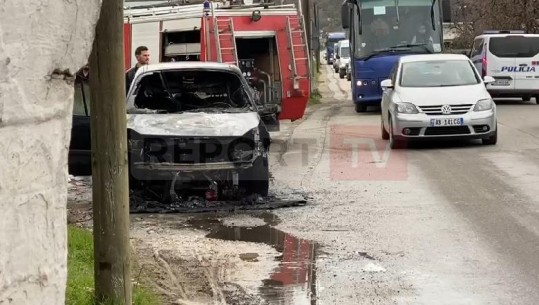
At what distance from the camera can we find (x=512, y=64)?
88.9ft

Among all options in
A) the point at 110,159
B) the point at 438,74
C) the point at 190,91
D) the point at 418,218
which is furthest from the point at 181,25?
the point at 110,159

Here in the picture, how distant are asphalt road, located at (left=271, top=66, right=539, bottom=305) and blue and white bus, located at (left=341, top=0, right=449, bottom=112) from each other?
20.9 ft

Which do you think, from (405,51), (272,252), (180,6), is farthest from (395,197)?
(405,51)

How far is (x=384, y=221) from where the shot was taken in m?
9.48

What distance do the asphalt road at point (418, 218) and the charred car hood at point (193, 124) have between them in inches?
44.3

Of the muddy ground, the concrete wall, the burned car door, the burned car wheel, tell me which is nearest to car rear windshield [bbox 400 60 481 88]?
the muddy ground

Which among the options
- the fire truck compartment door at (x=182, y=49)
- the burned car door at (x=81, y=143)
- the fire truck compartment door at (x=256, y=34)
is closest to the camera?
the burned car door at (x=81, y=143)

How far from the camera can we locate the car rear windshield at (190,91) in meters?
11.7

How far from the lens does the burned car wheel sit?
10.4 metres

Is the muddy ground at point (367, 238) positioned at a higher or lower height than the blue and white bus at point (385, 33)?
lower

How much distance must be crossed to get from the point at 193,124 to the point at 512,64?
18737mm

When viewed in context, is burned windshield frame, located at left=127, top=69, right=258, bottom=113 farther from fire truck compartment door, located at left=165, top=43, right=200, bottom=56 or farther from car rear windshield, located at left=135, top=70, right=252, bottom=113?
fire truck compartment door, located at left=165, top=43, right=200, bottom=56

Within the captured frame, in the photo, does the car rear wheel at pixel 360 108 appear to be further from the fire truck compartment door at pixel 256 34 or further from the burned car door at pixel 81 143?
the burned car door at pixel 81 143

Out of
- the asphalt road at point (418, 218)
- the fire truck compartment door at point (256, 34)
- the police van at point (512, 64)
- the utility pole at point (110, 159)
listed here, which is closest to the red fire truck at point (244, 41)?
the fire truck compartment door at point (256, 34)
